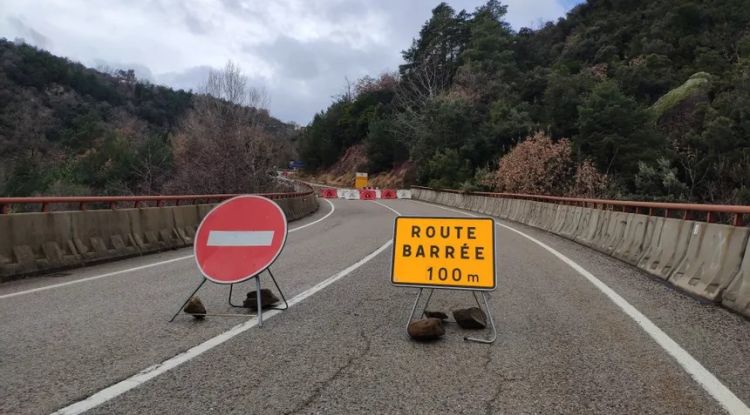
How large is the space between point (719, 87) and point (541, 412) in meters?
53.2

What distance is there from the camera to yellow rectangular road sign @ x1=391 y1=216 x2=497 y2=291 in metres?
5.95

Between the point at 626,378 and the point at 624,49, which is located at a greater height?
the point at 624,49

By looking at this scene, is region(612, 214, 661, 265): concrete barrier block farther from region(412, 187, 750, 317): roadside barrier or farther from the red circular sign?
the red circular sign

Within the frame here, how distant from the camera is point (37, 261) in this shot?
360 inches

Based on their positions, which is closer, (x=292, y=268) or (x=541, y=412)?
(x=541, y=412)

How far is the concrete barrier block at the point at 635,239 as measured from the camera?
10484 millimetres

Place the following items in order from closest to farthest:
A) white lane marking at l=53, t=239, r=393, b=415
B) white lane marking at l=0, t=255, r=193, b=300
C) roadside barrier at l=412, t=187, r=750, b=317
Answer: white lane marking at l=53, t=239, r=393, b=415, roadside barrier at l=412, t=187, r=750, b=317, white lane marking at l=0, t=255, r=193, b=300

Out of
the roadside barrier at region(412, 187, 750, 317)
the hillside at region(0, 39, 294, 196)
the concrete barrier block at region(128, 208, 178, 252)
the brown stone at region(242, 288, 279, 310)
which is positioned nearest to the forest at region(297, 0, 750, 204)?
the hillside at region(0, 39, 294, 196)

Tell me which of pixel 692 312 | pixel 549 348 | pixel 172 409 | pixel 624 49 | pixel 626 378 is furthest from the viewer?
pixel 624 49

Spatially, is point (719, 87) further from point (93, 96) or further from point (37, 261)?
point (93, 96)

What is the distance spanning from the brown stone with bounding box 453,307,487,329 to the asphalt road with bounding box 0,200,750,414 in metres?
0.18

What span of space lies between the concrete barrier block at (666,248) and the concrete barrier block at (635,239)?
0.85 ft

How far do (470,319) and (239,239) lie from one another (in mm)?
2643

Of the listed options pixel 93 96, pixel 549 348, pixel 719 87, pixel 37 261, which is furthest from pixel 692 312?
pixel 93 96
